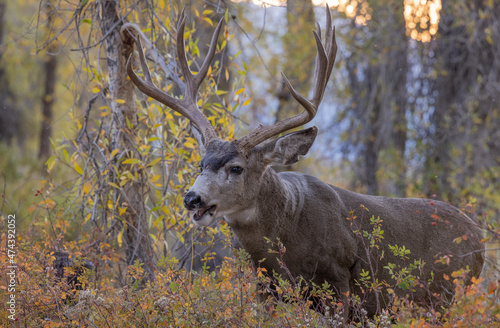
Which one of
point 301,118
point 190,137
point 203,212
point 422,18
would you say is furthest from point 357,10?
point 203,212

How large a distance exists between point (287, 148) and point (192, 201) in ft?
3.34

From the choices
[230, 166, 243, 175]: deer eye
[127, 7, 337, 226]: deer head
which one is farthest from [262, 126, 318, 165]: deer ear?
[230, 166, 243, 175]: deer eye

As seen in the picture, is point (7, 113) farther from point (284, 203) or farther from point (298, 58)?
point (284, 203)

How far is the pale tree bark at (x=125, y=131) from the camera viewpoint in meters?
6.26

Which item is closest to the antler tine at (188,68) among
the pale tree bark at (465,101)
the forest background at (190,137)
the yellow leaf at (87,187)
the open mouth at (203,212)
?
the forest background at (190,137)

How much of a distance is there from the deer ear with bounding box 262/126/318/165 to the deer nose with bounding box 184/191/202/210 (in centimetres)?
79

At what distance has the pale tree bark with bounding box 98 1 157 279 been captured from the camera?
626 centimetres

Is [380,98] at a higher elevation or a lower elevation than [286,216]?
higher

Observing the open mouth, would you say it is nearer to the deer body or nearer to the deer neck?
the deer body

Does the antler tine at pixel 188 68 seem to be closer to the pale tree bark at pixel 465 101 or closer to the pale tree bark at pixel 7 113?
the pale tree bark at pixel 465 101

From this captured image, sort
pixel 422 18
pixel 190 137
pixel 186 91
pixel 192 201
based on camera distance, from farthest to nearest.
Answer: pixel 422 18
pixel 190 137
pixel 186 91
pixel 192 201

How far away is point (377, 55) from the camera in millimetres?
12609

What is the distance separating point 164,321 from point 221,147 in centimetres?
167

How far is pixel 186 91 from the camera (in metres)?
5.68
